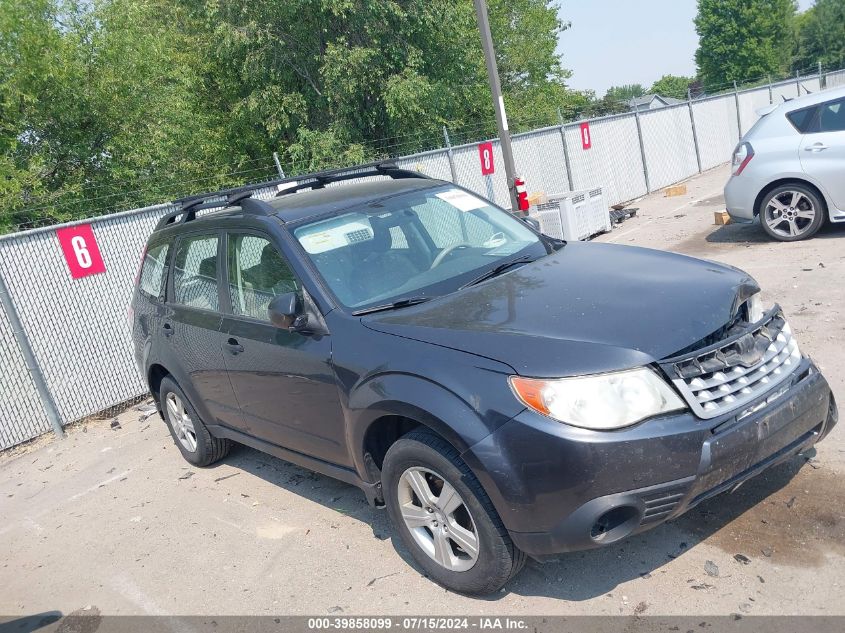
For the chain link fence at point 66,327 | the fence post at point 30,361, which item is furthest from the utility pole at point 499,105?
the fence post at point 30,361

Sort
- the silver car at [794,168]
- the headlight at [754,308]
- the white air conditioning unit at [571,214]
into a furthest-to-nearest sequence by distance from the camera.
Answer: the white air conditioning unit at [571,214] < the silver car at [794,168] < the headlight at [754,308]

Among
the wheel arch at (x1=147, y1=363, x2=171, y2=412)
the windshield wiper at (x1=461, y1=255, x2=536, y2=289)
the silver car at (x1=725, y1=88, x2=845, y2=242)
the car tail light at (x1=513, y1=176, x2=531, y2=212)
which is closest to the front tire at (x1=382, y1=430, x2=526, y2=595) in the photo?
the windshield wiper at (x1=461, y1=255, x2=536, y2=289)

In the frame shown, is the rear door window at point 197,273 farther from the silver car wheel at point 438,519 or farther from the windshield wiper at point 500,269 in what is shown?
the silver car wheel at point 438,519

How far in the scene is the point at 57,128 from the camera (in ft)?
58.0

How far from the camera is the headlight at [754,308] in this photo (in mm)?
3426

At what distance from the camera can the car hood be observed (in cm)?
292

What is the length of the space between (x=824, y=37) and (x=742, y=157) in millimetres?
92576

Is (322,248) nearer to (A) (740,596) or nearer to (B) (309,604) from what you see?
(B) (309,604)

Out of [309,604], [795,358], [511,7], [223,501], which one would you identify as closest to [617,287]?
[795,358]

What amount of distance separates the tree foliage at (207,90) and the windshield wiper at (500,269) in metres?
11.6

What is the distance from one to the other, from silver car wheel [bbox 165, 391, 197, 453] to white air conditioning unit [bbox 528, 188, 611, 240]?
6.59 metres

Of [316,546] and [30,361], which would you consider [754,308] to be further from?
[30,361]

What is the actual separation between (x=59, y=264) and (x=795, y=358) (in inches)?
268

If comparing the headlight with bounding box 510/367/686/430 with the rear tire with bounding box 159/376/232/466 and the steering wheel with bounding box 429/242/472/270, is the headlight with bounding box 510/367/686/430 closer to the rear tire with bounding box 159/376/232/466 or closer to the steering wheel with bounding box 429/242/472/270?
the steering wheel with bounding box 429/242/472/270
